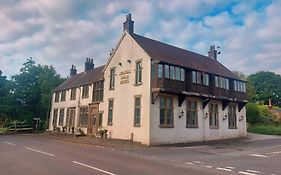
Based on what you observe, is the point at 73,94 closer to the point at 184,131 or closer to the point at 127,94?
the point at 127,94

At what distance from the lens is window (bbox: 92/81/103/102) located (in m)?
33.1

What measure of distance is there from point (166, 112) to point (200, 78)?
563 centimetres

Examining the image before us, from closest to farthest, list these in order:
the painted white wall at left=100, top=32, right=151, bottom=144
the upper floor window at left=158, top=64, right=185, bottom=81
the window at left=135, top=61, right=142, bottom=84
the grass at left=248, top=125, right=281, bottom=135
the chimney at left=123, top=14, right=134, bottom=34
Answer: the upper floor window at left=158, top=64, right=185, bottom=81 < the painted white wall at left=100, top=32, right=151, bottom=144 < the window at left=135, top=61, right=142, bottom=84 < the chimney at left=123, top=14, right=134, bottom=34 < the grass at left=248, top=125, right=281, bottom=135

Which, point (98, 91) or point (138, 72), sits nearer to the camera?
point (138, 72)

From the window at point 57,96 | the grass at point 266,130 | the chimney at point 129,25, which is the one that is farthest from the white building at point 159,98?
the window at point 57,96

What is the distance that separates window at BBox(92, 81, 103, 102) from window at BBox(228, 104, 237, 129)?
1497 centimetres

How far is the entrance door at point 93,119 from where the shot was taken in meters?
32.8

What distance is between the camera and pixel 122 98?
1117 inches

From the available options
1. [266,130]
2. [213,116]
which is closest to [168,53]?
[213,116]

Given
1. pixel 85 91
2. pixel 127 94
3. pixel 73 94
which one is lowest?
pixel 127 94

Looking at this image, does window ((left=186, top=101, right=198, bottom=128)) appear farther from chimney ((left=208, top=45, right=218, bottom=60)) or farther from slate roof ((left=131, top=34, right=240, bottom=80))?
chimney ((left=208, top=45, right=218, bottom=60))

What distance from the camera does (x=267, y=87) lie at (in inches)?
3182

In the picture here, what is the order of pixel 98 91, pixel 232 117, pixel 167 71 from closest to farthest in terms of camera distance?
pixel 167 71
pixel 232 117
pixel 98 91

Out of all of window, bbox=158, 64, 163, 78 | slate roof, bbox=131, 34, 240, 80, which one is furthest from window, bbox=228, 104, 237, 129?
window, bbox=158, 64, 163, 78
